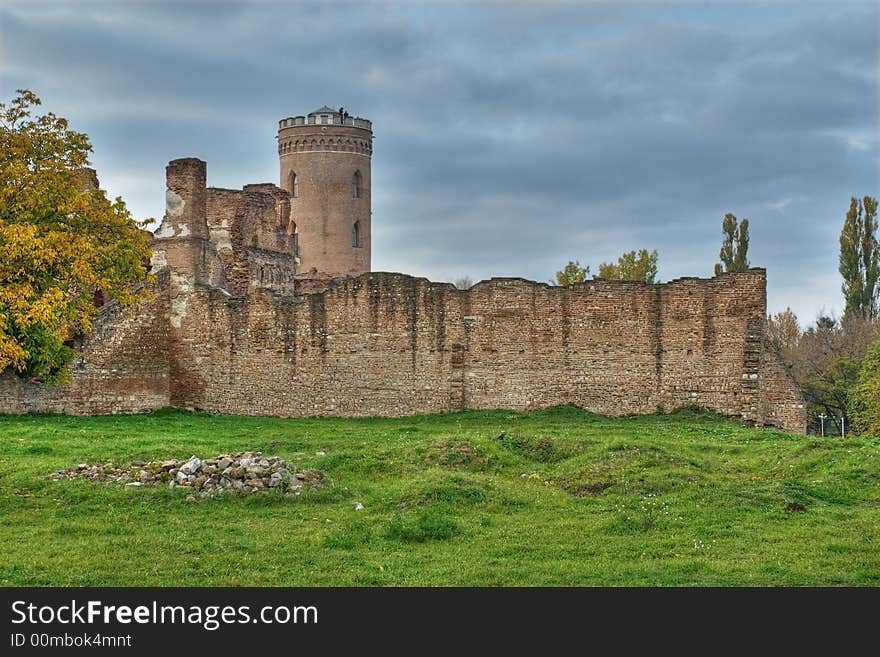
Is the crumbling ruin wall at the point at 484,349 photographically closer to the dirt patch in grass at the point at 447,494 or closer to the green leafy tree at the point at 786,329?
the dirt patch in grass at the point at 447,494

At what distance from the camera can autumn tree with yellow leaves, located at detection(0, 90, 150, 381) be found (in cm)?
2112

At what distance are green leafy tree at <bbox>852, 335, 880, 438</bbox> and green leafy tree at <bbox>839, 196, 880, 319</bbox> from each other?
1613 cm

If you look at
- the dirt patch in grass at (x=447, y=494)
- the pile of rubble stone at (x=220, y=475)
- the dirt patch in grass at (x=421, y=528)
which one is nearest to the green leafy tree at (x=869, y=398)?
the dirt patch in grass at (x=447, y=494)

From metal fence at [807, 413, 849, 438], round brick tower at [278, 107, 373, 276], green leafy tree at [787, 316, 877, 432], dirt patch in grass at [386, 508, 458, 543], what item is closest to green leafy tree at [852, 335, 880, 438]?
green leafy tree at [787, 316, 877, 432]

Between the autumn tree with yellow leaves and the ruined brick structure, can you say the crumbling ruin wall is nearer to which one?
the ruined brick structure

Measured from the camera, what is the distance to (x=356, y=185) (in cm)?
7500

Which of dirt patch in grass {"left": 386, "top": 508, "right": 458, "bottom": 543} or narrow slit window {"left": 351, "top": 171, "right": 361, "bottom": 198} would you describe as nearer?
dirt patch in grass {"left": 386, "top": 508, "right": 458, "bottom": 543}

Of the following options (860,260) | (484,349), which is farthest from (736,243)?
(484,349)

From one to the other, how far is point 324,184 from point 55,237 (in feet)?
173

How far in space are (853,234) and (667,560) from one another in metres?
49.7

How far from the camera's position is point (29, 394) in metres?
24.2

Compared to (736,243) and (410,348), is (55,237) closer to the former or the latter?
(410,348)

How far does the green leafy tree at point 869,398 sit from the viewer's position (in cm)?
3653
